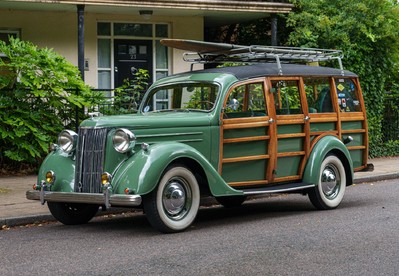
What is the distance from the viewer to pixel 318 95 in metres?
11.6

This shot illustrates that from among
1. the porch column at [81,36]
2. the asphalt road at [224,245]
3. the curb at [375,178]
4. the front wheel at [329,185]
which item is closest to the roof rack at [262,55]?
the front wheel at [329,185]

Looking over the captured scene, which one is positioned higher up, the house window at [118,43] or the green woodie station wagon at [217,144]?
the house window at [118,43]

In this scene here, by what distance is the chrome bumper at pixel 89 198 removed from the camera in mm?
8688

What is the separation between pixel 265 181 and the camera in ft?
34.7

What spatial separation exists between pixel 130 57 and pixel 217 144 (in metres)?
10.9

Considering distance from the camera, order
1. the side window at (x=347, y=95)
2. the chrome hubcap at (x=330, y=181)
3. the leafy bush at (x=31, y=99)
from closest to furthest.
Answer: the chrome hubcap at (x=330, y=181), the side window at (x=347, y=95), the leafy bush at (x=31, y=99)

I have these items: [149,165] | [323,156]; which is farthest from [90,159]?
[323,156]

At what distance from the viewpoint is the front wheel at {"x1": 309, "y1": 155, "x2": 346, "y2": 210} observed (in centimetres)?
1105

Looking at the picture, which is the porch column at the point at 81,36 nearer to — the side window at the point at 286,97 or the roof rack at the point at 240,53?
the roof rack at the point at 240,53

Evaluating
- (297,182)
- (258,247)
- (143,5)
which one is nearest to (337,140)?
(297,182)

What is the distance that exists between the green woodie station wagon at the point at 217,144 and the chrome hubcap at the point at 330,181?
0.02m

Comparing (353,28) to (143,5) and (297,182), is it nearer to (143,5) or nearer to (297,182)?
(143,5)

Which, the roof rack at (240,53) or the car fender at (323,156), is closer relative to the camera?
the roof rack at (240,53)

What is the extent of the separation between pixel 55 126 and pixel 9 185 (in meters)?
2.29
